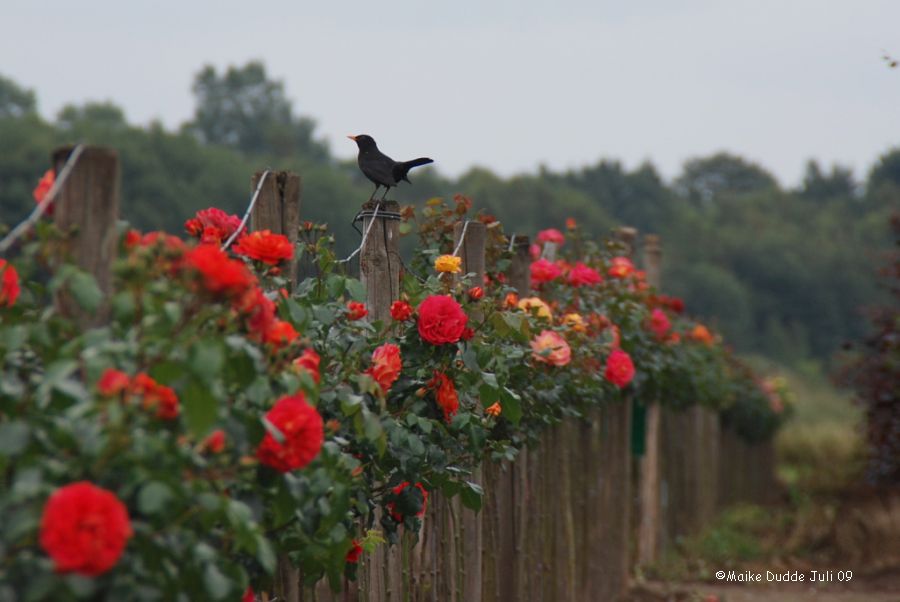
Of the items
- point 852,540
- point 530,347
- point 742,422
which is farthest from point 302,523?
point 742,422

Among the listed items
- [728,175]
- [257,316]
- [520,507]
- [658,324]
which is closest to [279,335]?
[257,316]

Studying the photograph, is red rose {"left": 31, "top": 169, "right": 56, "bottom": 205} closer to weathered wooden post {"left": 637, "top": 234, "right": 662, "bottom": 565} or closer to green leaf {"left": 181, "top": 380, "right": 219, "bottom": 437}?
green leaf {"left": 181, "top": 380, "right": 219, "bottom": 437}

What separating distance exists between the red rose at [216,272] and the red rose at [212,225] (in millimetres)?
932

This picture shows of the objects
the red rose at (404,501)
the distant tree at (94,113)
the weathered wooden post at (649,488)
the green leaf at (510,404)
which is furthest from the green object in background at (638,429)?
the distant tree at (94,113)

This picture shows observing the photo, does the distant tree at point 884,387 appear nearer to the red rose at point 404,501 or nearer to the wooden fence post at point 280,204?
the red rose at point 404,501

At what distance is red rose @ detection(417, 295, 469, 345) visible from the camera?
320 centimetres

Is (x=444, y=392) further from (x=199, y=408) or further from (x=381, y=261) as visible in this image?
(x=199, y=408)

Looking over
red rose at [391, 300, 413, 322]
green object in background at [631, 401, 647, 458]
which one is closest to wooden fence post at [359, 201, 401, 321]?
red rose at [391, 300, 413, 322]

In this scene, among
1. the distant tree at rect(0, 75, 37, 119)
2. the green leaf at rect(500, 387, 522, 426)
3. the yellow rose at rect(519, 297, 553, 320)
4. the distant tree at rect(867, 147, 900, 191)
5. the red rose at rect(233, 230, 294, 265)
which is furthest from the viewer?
the distant tree at rect(0, 75, 37, 119)

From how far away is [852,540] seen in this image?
30.9 feet

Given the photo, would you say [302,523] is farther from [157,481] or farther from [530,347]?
[530,347]

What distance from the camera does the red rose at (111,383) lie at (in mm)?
1706

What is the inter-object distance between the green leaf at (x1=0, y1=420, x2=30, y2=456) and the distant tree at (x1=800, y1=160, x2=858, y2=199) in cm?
6524

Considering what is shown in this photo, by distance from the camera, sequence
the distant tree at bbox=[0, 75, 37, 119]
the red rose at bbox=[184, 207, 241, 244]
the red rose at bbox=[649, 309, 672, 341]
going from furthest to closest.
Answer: the distant tree at bbox=[0, 75, 37, 119], the red rose at bbox=[649, 309, 672, 341], the red rose at bbox=[184, 207, 241, 244]
